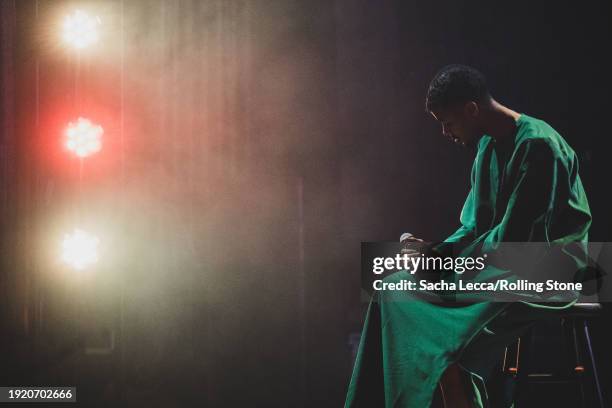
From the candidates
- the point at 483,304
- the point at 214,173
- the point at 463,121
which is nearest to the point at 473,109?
the point at 463,121

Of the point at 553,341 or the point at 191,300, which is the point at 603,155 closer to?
the point at 553,341

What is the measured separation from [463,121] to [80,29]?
Answer: 1.97 metres

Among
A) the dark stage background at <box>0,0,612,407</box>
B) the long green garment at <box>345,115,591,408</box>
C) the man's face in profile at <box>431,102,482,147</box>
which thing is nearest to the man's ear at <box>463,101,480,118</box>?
the man's face in profile at <box>431,102,482,147</box>

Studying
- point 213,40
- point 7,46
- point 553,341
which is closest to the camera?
point 553,341

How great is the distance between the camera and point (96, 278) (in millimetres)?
2453

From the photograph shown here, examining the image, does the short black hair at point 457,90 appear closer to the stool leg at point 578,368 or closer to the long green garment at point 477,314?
the long green garment at point 477,314

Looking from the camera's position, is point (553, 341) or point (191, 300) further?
point (191, 300)

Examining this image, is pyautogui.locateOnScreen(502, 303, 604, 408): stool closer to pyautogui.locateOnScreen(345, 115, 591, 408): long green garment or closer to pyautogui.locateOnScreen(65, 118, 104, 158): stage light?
pyautogui.locateOnScreen(345, 115, 591, 408): long green garment

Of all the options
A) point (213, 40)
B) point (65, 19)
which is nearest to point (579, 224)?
point (213, 40)

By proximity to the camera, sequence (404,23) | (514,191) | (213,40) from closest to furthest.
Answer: (514,191)
(213,40)
(404,23)

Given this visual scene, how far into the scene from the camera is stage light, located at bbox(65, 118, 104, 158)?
96.2 inches

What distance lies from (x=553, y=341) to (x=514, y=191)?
44.4 inches

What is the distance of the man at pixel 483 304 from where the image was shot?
1.37m

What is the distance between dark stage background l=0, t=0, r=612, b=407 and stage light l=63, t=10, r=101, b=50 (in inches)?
2.1
